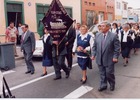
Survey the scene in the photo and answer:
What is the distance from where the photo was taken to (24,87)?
22.6 feet

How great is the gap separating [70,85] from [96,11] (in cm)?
2655

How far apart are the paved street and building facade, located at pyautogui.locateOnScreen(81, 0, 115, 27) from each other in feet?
61.8

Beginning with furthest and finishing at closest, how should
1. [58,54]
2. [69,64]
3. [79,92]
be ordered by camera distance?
[69,64]
[58,54]
[79,92]

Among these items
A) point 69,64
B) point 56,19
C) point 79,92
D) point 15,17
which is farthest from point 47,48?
point 15,17

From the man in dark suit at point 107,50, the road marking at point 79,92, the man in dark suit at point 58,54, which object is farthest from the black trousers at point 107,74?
the man in dark suit at point 58,54

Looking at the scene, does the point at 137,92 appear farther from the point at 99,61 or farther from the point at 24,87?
the point at 24,87

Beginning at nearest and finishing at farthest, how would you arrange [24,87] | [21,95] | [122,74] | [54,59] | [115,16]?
[21,95] < [24,87] < [54,59] < [122,74] < [115,16]

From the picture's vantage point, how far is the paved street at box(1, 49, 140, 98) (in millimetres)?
6121

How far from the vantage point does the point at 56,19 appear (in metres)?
7.14

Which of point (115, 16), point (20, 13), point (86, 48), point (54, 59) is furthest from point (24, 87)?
point (115, 16)

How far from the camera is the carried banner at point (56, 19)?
7148mm

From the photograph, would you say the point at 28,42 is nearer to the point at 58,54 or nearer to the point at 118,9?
the point at 58,54

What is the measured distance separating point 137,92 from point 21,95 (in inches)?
110

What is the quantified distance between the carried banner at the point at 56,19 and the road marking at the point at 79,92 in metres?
1.65
